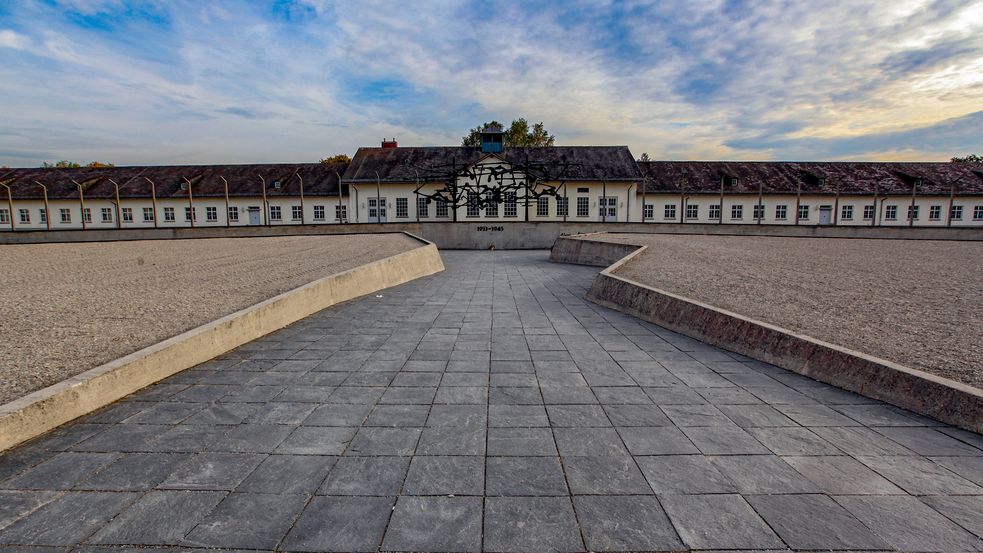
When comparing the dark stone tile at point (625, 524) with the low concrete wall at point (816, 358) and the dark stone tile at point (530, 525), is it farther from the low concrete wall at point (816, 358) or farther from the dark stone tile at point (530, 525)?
the low concrete wall at point (816, 358)

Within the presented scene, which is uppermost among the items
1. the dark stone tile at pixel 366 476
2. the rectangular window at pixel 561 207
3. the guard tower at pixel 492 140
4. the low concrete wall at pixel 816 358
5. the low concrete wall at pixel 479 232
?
the guard tower at pixel 492 140

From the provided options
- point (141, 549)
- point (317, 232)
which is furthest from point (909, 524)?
point (317, 232)

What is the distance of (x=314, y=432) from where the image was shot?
3373 mm

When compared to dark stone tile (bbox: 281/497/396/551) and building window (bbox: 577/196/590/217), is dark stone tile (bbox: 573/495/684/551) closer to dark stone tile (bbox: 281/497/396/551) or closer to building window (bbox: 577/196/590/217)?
dark stone tile (bbox: 281/497/396/551)

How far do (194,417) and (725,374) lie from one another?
15.7 feet

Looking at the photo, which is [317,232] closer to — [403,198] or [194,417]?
[403,198]

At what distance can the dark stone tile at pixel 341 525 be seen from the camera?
2197 mm

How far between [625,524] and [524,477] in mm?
649

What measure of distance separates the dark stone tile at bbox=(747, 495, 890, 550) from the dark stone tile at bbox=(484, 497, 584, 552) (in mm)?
1039

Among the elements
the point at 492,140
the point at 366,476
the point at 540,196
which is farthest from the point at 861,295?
the point at 492,140

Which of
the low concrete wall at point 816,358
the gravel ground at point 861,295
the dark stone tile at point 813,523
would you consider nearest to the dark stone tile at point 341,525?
the dark stone tile at point 813,523

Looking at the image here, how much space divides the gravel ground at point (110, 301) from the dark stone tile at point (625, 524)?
415 cm

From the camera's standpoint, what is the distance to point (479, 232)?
25.4 m

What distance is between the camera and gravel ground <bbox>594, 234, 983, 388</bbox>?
4453 millimetres
